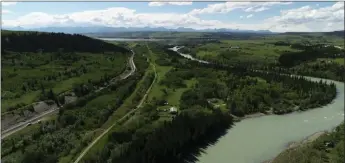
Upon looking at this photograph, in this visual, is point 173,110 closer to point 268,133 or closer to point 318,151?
point 268,133

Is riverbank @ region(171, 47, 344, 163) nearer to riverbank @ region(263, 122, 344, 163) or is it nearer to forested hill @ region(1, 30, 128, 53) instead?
riverbank @ region(263, 122, 344, 163)

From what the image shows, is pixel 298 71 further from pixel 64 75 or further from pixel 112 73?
pixel 64 75

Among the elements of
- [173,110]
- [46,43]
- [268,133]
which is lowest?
[268,133]

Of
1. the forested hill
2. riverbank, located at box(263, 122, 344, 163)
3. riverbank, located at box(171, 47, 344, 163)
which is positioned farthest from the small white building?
the forested hill

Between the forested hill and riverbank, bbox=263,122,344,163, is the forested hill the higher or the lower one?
the higher one

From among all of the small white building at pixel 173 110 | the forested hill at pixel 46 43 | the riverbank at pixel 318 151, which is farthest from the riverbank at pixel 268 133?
the forested hill at pixel 46 43

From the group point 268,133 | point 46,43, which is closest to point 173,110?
point 268,133

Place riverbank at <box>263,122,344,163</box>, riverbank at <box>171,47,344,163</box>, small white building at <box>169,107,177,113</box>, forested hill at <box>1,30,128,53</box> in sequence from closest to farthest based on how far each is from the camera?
riverbank at <box>263,122,344,163</box> → riverbank at <box>171,47,344,163</box> → small white building at <box>169,107,177,113</box> → forested hill at <box>1,30,128,53</box>

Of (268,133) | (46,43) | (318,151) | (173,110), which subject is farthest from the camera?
(46,43)

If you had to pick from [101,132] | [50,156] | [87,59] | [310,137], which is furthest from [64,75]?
[310,137]
